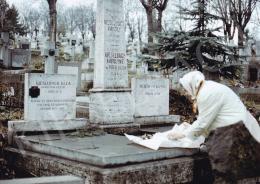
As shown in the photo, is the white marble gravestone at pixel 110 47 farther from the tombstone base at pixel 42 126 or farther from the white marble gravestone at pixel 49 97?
the tombstone base at pixel 42 126

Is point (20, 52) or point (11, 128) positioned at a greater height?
point (20, 52)

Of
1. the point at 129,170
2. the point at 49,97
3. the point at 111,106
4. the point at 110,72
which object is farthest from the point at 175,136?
the point at 110,72

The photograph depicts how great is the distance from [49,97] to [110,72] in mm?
1471

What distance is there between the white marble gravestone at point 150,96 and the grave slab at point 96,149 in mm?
1989

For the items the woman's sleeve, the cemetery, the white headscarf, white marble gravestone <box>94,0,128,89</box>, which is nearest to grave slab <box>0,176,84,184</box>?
the cemetery

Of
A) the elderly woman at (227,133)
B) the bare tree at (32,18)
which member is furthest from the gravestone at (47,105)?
the bare tree at (32,18)

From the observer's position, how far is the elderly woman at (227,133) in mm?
5285

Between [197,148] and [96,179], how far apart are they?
1.76m

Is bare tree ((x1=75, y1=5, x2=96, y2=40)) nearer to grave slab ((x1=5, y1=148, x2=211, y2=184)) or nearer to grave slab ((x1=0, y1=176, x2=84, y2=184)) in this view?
grave slab ((x1=5, y1=148, x2=211, y2=184))

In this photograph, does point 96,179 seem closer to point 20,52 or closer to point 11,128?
point 11,128

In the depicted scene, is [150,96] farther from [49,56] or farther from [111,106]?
[49,56]

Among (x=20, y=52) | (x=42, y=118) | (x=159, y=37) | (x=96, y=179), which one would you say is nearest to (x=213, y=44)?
(x=159, y=37)

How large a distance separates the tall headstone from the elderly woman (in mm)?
3235

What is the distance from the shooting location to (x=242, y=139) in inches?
210
